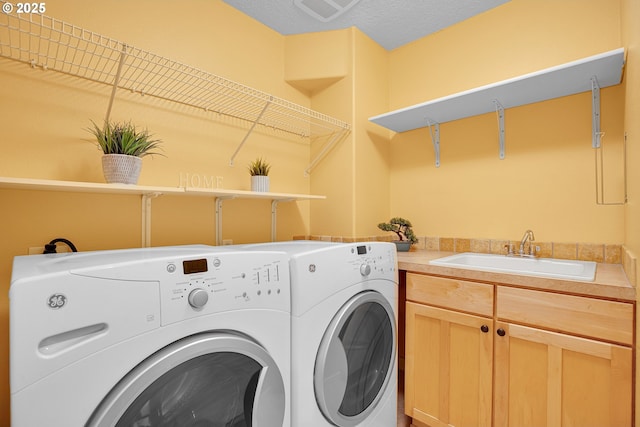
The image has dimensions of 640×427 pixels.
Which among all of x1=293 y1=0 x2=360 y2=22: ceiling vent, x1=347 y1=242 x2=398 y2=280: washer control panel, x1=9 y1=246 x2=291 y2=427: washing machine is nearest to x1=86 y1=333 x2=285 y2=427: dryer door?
x1=9 y1=246 x2=291 y2=427: washing machine

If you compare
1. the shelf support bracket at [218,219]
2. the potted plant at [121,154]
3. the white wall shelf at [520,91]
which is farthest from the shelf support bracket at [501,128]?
the potted plant at [121,154]

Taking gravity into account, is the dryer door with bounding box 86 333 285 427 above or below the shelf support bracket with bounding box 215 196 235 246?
below

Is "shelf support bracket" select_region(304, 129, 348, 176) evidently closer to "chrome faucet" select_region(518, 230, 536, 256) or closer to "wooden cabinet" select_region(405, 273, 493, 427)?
"wooden cabinet" select_region(405, 273, 493, 427)

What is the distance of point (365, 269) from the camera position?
→ 141cm

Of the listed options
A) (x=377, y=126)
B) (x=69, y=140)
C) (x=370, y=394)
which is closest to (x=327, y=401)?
(x=370, y=394)

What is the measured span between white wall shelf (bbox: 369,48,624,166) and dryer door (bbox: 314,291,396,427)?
4.13 ft

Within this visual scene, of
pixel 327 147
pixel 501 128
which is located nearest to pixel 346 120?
pixel 327 147

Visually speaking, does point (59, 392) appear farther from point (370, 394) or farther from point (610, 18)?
point (610, 18)

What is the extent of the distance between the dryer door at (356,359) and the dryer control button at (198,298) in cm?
54

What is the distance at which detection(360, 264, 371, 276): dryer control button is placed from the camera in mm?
1393

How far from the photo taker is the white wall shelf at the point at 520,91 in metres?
1.44

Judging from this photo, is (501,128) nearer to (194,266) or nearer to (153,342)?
(194,266)

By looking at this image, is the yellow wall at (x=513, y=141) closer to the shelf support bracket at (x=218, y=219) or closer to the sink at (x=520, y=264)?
the sink at (x=520, y=264)

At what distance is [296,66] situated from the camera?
2271mm
